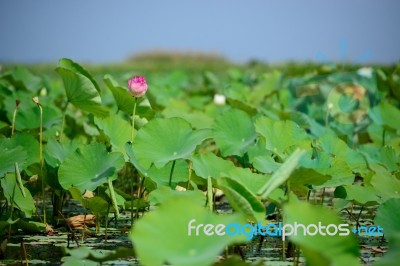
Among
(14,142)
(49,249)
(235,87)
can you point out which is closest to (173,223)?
(49,249)

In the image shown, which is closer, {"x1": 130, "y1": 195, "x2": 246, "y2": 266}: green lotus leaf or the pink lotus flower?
{"x1": 130, "y1": 195, "x2": 246, "y2": 266}: green lotus leaf

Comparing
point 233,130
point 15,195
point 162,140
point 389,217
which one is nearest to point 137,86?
point 162,140

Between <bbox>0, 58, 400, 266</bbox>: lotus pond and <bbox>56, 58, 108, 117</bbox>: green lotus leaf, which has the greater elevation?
<bbox>56, 58, 108, 117</bbox>: green lotus leaf

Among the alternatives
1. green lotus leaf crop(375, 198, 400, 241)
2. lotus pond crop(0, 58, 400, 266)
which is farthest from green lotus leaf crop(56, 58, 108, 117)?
green lotus leaf crop(375, 198, 400, 241)

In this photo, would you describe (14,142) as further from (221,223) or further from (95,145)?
(221,223)

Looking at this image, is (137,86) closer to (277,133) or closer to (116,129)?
(116,129)

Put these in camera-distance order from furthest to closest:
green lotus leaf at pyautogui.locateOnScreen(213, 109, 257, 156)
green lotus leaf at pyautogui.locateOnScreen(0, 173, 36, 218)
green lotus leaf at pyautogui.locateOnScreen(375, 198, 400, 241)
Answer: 1. green lotus leaf at pyautogui.locateOnScreen(213, 109, 257, 156)
2. green lotus leaf at pyautogui.locateOnScreen(0, 173, 36, 218)
3. green lotus leaf at pyautogui.locateOnScreen(375, 198, 400, 241)

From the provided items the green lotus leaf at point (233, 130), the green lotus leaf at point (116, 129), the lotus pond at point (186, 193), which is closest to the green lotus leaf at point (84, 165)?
the lotus pond at point (186, 193)

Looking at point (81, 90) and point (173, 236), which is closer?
point (173, 236)

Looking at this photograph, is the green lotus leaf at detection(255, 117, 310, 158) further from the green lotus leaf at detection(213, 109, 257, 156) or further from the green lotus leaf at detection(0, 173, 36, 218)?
the green lotus leaf at detection(0, 173, 36, 218)

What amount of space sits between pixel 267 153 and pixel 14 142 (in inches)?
31.9

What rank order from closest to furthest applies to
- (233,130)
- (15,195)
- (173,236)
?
(173,236)
(15,195)
(233,130)

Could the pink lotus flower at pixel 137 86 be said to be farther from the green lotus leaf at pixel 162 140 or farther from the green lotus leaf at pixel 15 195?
the green lotus leaf at pixel 15 195

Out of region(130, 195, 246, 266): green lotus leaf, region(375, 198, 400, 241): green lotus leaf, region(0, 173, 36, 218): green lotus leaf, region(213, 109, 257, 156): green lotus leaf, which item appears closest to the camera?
region(130, 195, 246, 266): green lotus leaf
